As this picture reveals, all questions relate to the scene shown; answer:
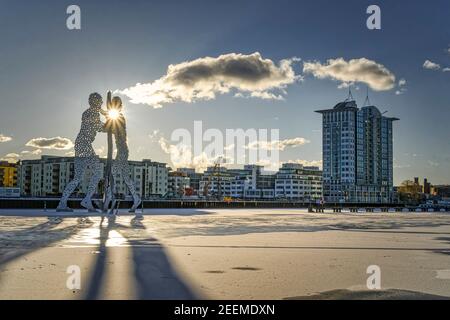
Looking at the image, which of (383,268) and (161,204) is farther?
(161,204)

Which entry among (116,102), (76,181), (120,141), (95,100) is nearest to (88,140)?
(120,141)

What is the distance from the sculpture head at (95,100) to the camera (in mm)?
47094

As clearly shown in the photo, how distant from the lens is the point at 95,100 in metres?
47.0

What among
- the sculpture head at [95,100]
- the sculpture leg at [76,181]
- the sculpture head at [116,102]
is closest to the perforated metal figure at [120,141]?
the sculpture head at [116,102]

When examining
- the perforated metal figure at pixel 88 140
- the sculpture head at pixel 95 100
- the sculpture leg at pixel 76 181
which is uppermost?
the sculpture head at pixel 95 100

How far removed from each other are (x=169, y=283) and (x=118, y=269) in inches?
84.8

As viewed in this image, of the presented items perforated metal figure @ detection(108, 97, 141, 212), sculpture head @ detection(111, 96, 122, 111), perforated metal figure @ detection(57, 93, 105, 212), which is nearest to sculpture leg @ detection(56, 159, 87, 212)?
perforated metal figure @ detection(57, 93, 105, 212)

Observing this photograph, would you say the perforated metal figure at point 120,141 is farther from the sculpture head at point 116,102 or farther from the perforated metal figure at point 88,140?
the perforated metal figure at point 88,140

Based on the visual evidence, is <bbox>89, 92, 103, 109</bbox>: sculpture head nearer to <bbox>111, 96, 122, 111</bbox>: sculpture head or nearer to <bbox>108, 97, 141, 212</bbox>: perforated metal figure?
<bbox>111, 96, 122, 111</bbox>: sculpture head

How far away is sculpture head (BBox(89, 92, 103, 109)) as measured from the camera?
47.1m

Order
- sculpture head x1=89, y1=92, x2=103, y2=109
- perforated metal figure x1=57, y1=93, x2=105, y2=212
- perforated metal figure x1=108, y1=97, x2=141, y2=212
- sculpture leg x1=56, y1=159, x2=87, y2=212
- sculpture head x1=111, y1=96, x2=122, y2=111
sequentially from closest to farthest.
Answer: sculpture head x1=89, y1=92, x2=103, y2=109
perforated metal figure x1=57, y1=93, x2=105, y2=212
sculpture leg x1=56, y1=159, x2=87, y2=212
perforated metal figure x1=108, y1=97, x2=141, y2=212
sculpture head x1=111, y1=96, x2=122, y2=111

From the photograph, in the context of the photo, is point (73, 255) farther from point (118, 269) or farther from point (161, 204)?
point (161, 204)
